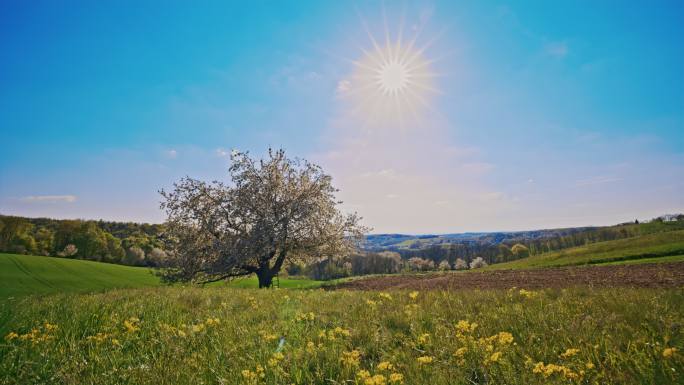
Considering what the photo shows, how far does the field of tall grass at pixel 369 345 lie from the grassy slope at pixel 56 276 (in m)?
29.3

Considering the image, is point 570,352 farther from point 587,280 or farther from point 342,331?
point 587,280

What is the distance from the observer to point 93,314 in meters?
6.33

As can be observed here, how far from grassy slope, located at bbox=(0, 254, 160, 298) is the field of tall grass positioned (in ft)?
96.0

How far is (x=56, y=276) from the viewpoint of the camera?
3881cm

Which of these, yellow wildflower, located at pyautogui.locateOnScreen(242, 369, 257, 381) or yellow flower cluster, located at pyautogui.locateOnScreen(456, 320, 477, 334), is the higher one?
yellow flower cluster, located at pyautogui.locateOnScreen(456, 320, 477, 334)

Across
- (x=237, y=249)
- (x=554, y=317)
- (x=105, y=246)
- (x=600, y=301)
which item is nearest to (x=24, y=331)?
(x=554, y=317)

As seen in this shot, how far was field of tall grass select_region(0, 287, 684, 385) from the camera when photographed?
3.16 meters

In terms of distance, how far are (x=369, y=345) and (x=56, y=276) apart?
166 ft

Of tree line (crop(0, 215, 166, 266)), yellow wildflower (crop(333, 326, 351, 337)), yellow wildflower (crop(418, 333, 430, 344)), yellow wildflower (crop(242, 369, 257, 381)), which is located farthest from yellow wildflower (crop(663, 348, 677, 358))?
tree line (crop(0, 215, 166, 266))

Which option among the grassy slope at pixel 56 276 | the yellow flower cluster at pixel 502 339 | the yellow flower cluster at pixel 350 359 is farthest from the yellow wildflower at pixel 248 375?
the grassy slope at pixel 56 276

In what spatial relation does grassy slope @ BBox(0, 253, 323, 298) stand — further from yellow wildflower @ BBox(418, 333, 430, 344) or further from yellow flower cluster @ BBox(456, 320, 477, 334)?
yellow flower cluster @ BBox(456, 320, 477, 334)

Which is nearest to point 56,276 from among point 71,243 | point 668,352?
point 668,352

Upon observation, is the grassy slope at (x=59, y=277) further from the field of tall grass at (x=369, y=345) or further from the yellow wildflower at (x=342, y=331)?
the yellow wildflower at (x=342, y=331)

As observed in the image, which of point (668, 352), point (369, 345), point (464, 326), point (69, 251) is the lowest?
point (69, 251)
